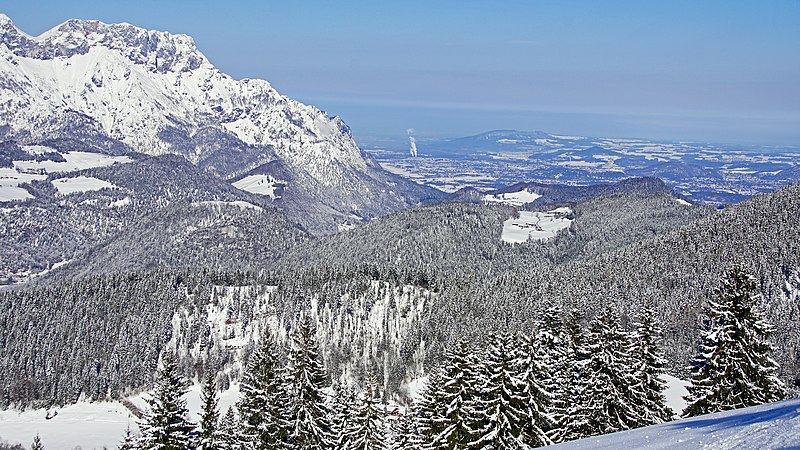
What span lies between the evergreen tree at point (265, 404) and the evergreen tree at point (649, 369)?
2290cm

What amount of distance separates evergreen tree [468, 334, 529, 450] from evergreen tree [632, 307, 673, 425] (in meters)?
9.77

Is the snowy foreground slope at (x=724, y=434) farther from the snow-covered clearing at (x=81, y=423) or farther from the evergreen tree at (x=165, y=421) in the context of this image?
the snow-covered clearing at (x=81, y=423)

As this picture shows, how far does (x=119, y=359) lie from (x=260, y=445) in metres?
147

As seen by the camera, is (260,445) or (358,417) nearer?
(260,445)

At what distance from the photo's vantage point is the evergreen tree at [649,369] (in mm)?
38594

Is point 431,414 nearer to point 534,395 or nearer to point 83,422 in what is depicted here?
point 534,395

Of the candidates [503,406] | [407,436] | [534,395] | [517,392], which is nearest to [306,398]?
[407,436]

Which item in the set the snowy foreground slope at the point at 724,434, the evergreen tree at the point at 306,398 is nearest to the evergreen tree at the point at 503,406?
the evergreen tree at the point at 306,398

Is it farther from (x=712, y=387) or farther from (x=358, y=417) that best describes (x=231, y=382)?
(x=712, y=387)

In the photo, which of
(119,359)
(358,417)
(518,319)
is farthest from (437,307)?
(358,417)

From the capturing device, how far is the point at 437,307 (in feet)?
597

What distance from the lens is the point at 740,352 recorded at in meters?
34.5

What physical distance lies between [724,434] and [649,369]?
994 inches

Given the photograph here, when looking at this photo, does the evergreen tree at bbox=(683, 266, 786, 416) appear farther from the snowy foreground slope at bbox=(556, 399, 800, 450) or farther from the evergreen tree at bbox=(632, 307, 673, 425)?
the snowy foreground slope at bbox=(556, 399, 800, 450)
